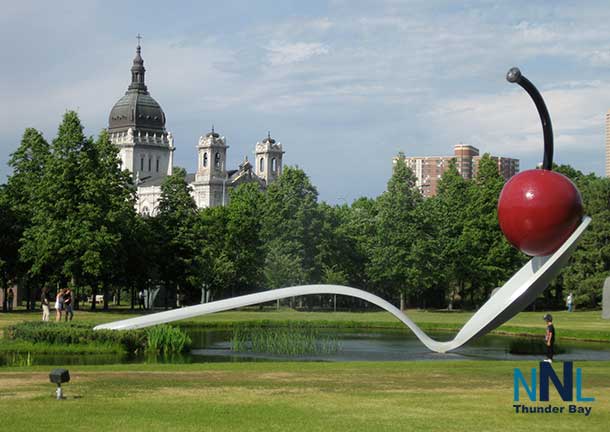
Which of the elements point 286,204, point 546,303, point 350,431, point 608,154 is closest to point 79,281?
point 286,204

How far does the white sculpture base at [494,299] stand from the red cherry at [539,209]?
0.53m

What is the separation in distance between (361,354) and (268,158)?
13839cm

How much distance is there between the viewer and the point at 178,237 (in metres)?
60.5

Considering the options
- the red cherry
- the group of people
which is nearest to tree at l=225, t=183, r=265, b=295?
the group of people

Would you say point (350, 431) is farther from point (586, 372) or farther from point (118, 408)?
point (586, 372)

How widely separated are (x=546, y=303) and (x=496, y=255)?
7.86 m

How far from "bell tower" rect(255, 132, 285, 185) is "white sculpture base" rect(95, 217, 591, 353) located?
450 ft

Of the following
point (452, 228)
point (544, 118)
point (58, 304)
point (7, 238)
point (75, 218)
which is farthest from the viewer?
point (452, 228)

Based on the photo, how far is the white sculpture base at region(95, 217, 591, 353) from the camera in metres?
23.9

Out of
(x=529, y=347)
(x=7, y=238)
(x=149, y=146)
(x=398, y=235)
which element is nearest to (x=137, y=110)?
(x=149, y=146)

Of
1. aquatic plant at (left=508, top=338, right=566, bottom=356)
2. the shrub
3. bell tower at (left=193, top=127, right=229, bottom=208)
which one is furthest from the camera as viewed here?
bell tower at (left=193, top=127, right=229, bottom=208)

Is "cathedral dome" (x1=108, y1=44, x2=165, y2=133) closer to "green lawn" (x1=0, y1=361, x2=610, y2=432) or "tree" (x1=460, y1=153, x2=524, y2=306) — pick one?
"tree" (x1=460, y1=153, x2=524, y2=306)

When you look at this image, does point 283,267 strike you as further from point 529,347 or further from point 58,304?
point 529,347

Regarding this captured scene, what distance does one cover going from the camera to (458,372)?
20688 millimetres
